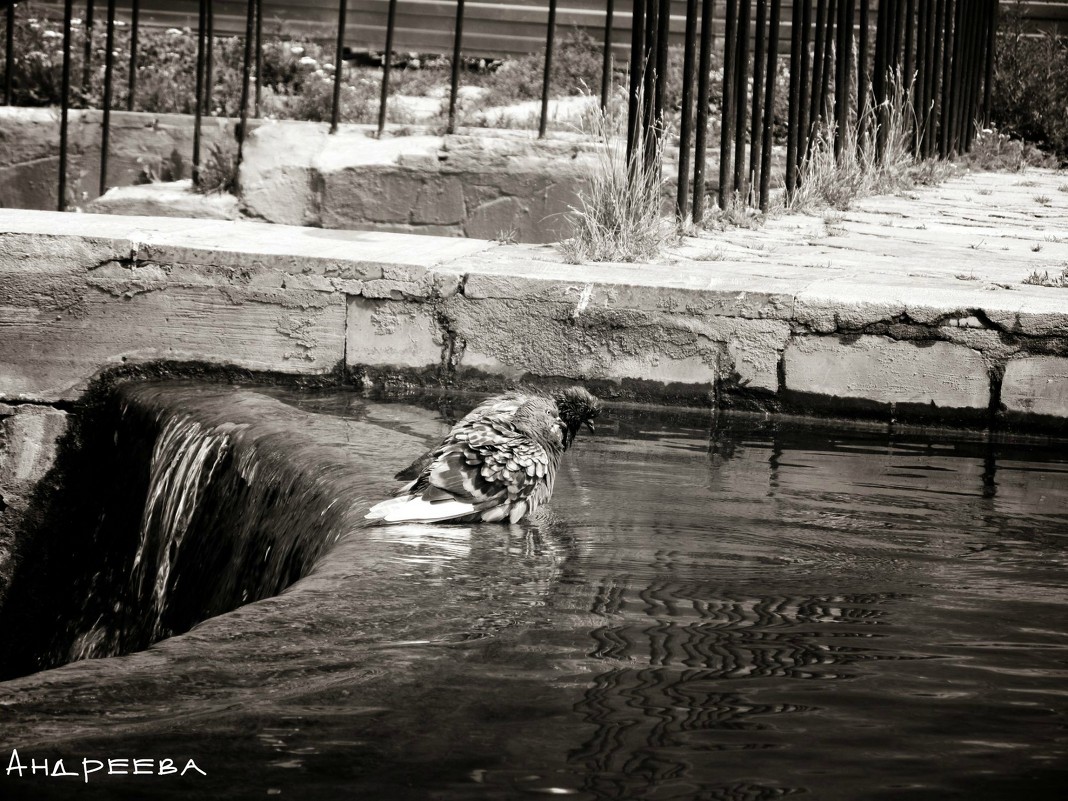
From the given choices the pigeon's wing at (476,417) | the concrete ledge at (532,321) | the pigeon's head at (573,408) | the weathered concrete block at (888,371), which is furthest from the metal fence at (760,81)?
the pigeon's wing at (476,417)

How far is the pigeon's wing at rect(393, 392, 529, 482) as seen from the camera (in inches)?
135

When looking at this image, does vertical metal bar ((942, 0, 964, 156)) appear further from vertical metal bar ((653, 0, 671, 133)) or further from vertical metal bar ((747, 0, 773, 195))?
vertical metal bar ((653, 0, 671, 133))

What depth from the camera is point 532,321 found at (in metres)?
5.18

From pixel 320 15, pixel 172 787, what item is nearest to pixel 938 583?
pixel 172 787

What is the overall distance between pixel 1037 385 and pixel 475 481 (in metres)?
2.60

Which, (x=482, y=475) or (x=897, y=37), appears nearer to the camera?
(x=482, y=475)

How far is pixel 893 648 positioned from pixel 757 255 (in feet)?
11.8

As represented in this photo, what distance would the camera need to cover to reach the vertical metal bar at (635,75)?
5.96 meters

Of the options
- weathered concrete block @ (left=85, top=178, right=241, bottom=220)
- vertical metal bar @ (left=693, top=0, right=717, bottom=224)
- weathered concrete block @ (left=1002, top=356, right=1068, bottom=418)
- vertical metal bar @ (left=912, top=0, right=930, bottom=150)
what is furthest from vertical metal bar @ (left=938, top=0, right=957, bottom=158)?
weathered concrete block @ (left=85, top=178, right=241, bottom=220)

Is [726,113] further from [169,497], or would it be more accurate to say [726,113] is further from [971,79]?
[971,79]

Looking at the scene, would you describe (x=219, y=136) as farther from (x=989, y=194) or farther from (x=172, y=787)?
(x=172, y=787)

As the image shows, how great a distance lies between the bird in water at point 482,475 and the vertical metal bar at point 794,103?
13.6 feet

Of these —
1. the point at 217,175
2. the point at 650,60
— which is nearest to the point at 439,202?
the point at 217,175

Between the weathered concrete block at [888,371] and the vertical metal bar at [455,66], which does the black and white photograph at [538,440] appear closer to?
the weathered concrete block at [888,371]
